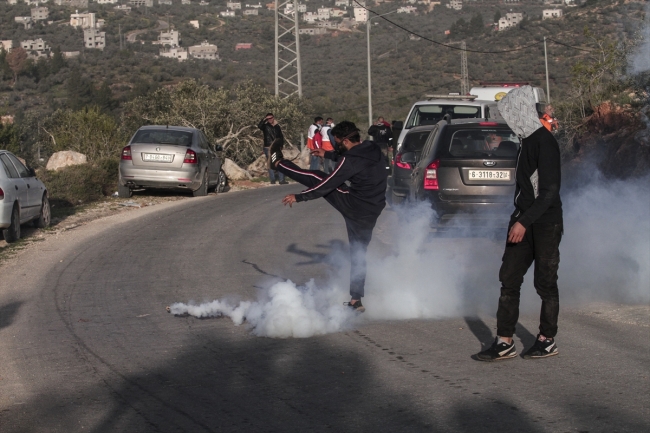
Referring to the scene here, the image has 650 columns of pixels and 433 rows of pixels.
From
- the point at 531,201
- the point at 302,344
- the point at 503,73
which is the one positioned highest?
the point at 503,73

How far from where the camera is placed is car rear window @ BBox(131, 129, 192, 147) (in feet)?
64.4

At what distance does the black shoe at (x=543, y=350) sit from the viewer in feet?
21.1

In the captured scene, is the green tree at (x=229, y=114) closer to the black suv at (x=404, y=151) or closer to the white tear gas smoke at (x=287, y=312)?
the black suv at (x=404, y=151)

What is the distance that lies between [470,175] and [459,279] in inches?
127

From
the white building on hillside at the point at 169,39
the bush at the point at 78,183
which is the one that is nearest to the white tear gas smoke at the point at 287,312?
the bush at the point at 78,183

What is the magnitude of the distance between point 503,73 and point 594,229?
53.5m

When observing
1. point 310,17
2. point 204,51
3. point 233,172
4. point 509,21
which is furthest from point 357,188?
point 310,17

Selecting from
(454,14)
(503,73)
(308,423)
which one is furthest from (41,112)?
(454,14)

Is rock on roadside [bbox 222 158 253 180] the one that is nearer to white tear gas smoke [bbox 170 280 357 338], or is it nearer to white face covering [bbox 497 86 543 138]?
white tear gas smoke [bbox 170 280 357 338]

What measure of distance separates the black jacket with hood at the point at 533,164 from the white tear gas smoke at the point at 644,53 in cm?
373

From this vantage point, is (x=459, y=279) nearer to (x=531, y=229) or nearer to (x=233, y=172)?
(x=531, y=229)

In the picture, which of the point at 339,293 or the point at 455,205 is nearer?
the point at 339,293

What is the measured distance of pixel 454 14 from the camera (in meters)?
98.6

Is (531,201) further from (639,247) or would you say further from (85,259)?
(85,259)
